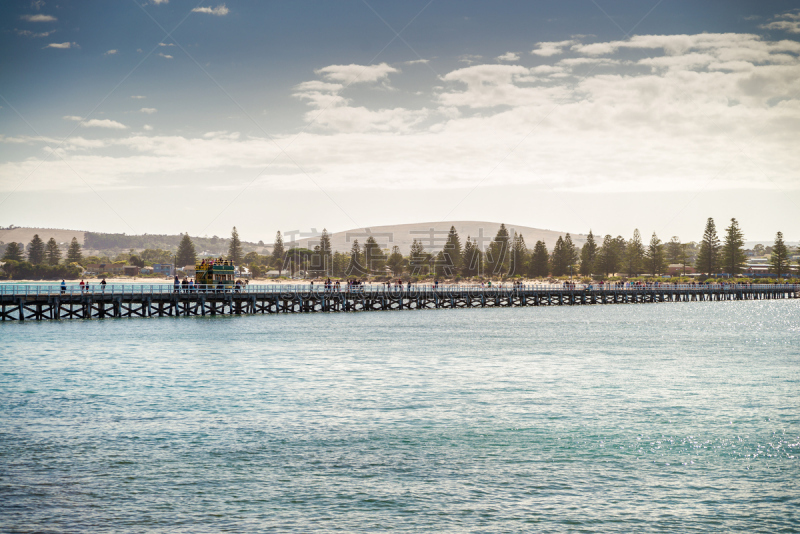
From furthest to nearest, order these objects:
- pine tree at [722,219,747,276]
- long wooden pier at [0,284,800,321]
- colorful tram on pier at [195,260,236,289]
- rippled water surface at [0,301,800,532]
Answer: pine tree at [722,219,747,276] < colorful tram on pier at [195,260,236,289] < long wooden pier at [0,284,800,321] < rippled water surface at [0,301,800,532]

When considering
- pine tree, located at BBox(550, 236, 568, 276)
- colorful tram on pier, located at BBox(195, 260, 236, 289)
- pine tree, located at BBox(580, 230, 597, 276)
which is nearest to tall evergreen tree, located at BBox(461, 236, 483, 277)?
pine tree, located at BBox(550, 236, 568, 276)

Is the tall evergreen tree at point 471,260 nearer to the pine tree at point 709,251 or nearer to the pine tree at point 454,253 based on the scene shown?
the pine tree at point 454,253

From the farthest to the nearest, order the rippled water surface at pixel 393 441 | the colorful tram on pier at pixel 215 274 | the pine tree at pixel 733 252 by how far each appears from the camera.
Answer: the pine tree at pixel 733 252
the colorful tram on pier at pixel 215 274
the rippled water surface at pixel 393 441

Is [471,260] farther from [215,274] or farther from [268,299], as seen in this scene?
[215,274]

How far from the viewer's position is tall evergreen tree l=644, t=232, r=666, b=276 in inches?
7456

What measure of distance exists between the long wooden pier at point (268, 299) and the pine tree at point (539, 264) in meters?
56.8

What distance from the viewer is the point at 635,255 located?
19188 centimetres

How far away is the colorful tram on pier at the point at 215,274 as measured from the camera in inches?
2963

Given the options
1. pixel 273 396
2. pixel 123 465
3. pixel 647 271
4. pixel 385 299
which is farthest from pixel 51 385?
pixel 647 271

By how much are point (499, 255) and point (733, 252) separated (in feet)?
189

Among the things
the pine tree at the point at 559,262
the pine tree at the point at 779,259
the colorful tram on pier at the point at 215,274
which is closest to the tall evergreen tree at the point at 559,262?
the pine tree at the point at 559,262

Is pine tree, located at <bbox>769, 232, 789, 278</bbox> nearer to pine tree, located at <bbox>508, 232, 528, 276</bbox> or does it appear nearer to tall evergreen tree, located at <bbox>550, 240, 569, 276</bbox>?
tall evergreen tree, located at <bbox>550, 240, 569, 276</bbox>

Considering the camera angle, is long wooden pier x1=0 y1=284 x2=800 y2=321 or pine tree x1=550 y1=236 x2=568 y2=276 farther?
pine tree x1=550 y1=236 x2=568 y2=276

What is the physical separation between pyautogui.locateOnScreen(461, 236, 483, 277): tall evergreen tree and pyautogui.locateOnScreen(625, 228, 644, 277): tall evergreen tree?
131 ft
